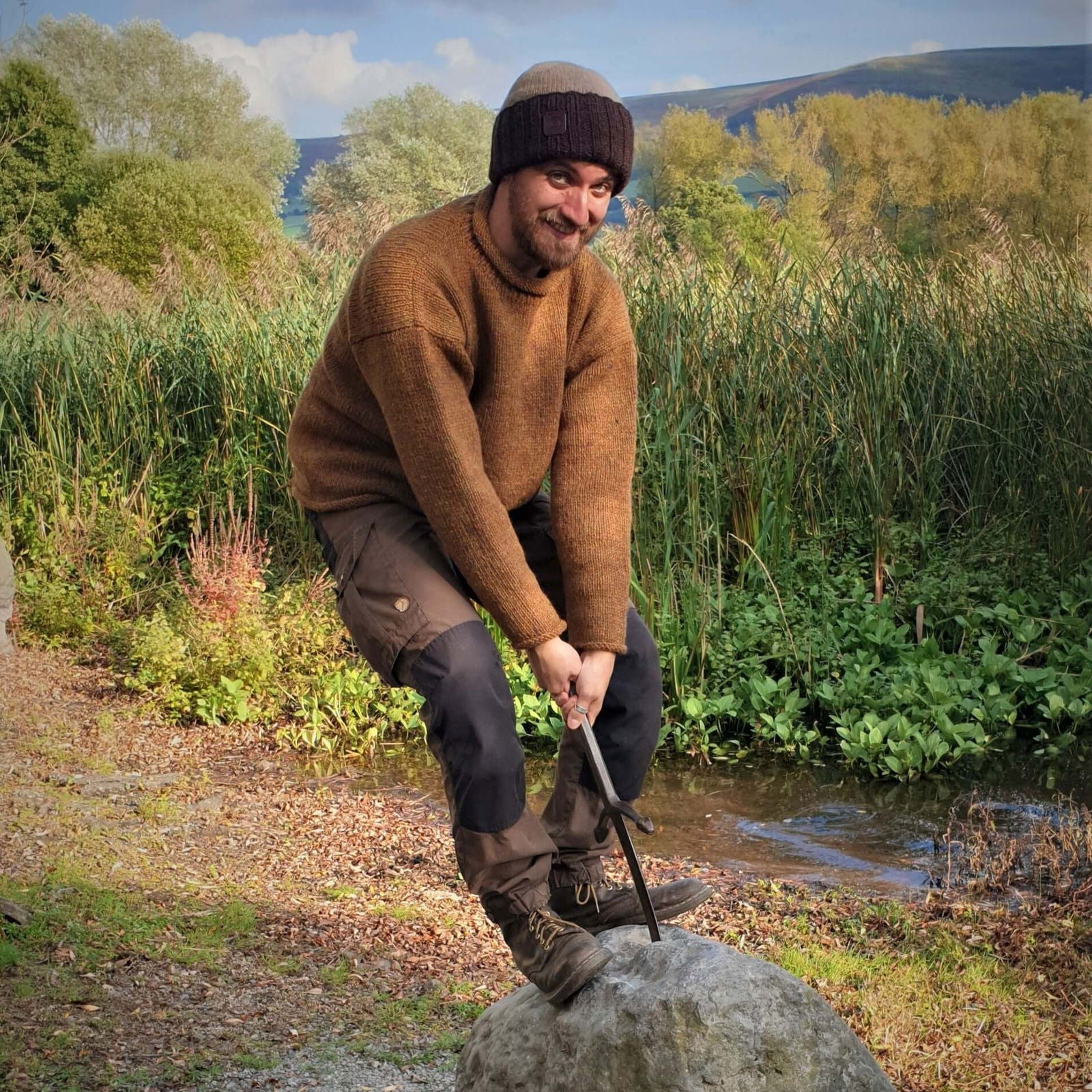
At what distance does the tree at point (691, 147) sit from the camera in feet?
128

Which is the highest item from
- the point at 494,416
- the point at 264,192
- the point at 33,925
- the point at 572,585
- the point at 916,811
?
the point at 264,192

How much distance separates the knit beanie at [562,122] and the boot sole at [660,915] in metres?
1.47

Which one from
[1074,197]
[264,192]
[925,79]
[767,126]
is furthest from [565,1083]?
[925,79]

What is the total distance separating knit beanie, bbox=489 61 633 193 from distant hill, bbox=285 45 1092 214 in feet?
114

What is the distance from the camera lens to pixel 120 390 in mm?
7266

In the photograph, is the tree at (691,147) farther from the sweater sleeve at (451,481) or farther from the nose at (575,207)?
the sweater sleeve at (451,481)

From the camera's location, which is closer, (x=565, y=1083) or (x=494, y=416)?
(x=565, y=1083)

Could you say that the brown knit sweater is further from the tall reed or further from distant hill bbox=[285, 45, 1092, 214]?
distant hill bbox=[285, 45, 1092, 214]

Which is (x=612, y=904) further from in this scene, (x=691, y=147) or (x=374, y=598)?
(x=691, y=147)

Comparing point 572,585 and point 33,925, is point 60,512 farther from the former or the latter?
point 572,585

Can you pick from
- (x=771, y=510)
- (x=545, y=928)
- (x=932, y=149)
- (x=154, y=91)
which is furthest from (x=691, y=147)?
(x=545, y=928)

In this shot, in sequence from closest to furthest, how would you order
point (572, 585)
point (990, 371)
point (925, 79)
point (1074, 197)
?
1. point (572, 585)
2. point (990, 371)
3. point (1074, 197)
4. point (925, 79)

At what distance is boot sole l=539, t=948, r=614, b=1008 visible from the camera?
Result: 2336 mm

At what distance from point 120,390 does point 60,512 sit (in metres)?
0.76
